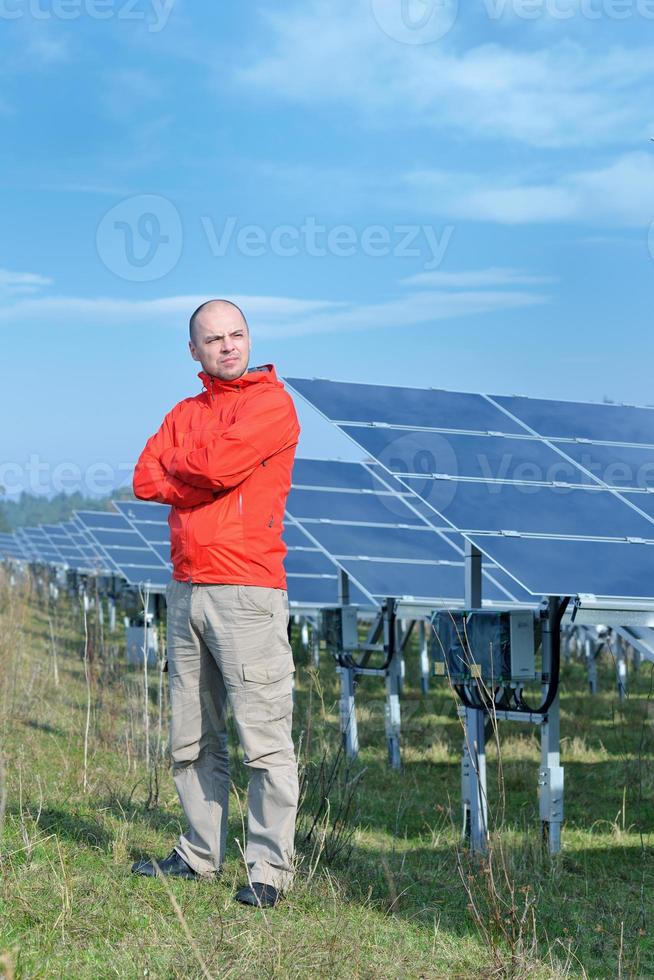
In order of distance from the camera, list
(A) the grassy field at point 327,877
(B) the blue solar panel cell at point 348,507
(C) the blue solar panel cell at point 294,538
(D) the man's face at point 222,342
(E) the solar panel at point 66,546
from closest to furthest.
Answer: (A) the grassy field at point 327,877 → (D) the man's face at point 222,342 → (B) the blue solar panel cell at point 348,507 → (C) the blue solar panel cell at point 294,538 → (E) the solar panel at point 66,546

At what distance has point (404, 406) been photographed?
8.22m

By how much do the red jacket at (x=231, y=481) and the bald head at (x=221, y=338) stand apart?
0.21 ft

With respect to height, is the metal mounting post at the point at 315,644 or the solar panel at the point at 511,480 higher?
the solar panel at the point at 511,480

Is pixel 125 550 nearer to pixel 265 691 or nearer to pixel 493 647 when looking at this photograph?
pixel 493 647

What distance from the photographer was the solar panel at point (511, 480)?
6098 millimetres

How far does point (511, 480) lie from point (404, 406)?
4.96ft

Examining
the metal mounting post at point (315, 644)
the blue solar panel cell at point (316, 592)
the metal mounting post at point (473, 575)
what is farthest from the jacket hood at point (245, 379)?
the metal mounting post at point (315, 644)

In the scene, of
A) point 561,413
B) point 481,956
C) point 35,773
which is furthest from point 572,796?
point 481,956

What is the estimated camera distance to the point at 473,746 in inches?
245

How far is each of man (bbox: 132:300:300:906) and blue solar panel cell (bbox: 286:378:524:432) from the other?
3085 millimetres

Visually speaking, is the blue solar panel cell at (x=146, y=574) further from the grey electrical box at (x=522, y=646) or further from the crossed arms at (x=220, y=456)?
the crossed arms at (x=220, y=456)

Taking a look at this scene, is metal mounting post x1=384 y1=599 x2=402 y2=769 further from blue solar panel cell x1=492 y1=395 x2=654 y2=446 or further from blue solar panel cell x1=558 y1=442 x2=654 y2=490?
blue solar panel cell x1=558 y1=442 x2=654 y2=490

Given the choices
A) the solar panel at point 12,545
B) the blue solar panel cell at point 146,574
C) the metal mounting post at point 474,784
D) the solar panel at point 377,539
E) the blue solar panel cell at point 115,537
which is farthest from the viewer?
the solar panel at point 12,545

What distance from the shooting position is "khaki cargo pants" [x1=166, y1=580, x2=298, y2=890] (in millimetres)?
4281
